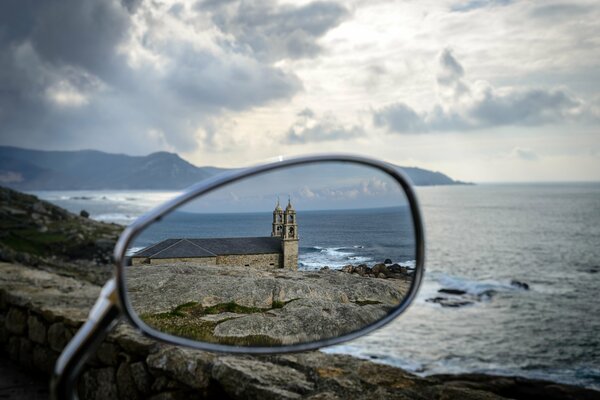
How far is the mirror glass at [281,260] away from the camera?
1.28 m

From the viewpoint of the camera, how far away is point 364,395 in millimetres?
2865

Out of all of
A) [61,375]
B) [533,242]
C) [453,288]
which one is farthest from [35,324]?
[533,242]

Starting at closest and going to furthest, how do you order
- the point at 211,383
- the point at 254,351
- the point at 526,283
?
the point at 254,351 → the point at 211,383 → the point at 526,283

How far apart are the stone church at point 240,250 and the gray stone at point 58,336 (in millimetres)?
3578

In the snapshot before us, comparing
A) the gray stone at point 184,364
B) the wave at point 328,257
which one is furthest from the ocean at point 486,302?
the gray stone at point 184,364

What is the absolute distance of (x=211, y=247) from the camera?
1356mm

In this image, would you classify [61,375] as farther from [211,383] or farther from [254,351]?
[211,383]

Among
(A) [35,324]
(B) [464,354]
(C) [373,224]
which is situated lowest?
(B) [464,354]

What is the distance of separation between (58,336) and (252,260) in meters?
3.89

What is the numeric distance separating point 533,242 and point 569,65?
57.9m

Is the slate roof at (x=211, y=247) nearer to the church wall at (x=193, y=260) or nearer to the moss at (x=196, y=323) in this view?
the church wall at (x=193, y=260)

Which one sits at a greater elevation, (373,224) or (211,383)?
(373,224)

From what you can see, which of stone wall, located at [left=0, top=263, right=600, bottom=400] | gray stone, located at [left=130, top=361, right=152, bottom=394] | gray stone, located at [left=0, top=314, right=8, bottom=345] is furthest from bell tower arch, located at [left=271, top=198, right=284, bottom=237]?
gray stone, located at [left=0, top=314, right=8, bottom=345]

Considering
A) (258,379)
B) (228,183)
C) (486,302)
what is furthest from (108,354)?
(486,302)
